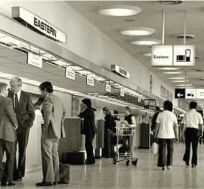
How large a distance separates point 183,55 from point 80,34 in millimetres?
2638

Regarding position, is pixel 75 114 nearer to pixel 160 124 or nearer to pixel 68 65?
pixel 160 124

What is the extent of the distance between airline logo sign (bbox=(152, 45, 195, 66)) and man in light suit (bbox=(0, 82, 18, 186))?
5058mm

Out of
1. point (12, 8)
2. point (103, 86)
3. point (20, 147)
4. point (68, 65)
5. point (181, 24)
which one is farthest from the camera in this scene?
point (103, 86)

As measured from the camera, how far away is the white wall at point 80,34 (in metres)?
9.86

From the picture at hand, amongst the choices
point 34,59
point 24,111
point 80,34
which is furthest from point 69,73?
point 34,59

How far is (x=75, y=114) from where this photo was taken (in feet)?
56.2

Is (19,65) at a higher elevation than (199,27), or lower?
lower

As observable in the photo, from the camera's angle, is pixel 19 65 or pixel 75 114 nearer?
pixel 19 65

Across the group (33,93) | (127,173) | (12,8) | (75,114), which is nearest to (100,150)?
(75,114)

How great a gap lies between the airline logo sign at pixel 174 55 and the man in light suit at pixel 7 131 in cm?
506

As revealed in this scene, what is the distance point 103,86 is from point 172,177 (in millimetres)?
5710

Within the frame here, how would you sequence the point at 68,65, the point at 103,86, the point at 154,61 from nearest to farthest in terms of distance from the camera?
the point at 68,65 → the point at 154,61 → the point at 103,86

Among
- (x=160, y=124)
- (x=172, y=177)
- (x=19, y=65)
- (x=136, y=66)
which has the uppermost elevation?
(x=136, y=66)

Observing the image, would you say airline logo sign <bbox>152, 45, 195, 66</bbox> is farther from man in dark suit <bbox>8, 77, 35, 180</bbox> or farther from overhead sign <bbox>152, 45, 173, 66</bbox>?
man in dark suit <bbox>8, 77, 35, 180</bbox>
